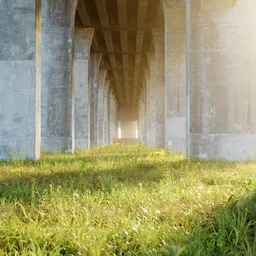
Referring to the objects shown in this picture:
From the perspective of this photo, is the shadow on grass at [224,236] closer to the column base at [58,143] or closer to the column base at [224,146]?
the column base at [224,146]

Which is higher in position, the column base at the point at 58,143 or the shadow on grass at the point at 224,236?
the column base at the point at 58,143

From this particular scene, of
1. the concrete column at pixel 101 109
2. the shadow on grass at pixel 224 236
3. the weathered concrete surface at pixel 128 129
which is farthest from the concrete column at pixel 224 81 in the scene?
the weathered concrete surface at pixel 128 129

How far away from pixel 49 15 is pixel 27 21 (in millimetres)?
5459

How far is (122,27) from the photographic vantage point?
21.4 m

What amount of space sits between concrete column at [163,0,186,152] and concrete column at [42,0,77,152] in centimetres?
402

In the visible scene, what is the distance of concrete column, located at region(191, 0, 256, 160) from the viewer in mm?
9445

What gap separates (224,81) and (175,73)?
6.54 m

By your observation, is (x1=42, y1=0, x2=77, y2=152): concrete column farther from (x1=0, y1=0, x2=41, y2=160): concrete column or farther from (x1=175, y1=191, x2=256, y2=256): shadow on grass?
(x1=175, y1=191, x2=256, y2=256): shadow on grass

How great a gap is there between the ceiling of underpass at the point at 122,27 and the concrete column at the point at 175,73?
322 centimetres

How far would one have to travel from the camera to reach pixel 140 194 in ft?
13.5

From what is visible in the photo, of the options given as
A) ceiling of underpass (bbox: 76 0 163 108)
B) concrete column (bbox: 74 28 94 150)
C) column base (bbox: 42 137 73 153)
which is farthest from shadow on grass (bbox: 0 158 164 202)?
ceiling of underpass (bbox: 76 0 163 108)

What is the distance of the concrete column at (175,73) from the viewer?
51.4ft

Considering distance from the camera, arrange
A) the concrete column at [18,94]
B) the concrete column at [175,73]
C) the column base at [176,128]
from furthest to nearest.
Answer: the column base at [176,128], the concrete column at [175,73], the concrete column at [18,94]

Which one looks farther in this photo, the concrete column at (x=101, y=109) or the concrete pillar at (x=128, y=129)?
the concrete pillar at (x=128, y=129)
